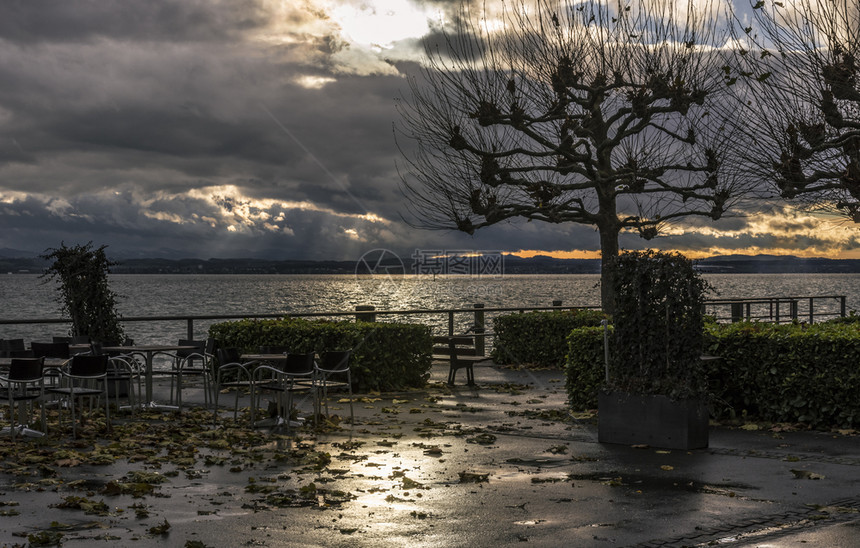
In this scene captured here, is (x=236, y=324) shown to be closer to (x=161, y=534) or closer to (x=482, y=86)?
(x=482, y=86)

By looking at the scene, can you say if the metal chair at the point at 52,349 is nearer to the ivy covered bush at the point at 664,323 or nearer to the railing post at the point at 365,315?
the railing post at the point at 365,315

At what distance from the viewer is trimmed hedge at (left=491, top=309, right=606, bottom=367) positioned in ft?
63.6

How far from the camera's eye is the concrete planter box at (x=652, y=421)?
952 centimetres

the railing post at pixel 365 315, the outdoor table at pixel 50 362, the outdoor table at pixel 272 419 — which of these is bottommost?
the outdoor table at pixel 272 419

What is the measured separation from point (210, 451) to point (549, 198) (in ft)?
43.4

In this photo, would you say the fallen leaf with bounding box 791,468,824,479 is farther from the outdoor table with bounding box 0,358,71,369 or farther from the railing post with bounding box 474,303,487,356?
the railing post with bounding box 474,303,487,356

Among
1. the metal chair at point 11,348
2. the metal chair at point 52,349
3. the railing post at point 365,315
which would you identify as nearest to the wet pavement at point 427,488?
the metal chair at point 52,349

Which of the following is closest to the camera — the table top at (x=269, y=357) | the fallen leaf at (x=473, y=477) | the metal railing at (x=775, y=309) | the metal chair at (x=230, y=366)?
the fallen leaf at (x=473, y=477)

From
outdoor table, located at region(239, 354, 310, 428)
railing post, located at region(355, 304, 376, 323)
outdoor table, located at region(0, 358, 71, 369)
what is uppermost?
railing post, located at region(355, 304, 376, 323)

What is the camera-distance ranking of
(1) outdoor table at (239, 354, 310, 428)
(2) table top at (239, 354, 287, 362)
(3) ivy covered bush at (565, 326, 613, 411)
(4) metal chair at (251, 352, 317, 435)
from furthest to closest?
(3) ivy covered bush at (565, 326, 613, 411) < (2) table top at (239, 354, 287, 362) < (1) outdoor table at (239, 354, 310, 428) < (4) metal chair at (251, 352, 317, 435)

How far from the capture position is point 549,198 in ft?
69.7

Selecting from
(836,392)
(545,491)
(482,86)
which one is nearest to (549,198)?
(482,86)

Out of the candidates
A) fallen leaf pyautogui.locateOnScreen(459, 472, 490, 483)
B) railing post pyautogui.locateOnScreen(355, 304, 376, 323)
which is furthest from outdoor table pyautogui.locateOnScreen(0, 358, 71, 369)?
railing post pyautogui.locateOnScreen(355, 304, 376, 323)

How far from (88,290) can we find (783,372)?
10.2 m
